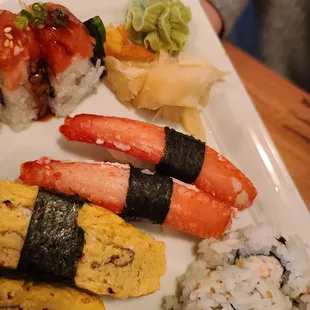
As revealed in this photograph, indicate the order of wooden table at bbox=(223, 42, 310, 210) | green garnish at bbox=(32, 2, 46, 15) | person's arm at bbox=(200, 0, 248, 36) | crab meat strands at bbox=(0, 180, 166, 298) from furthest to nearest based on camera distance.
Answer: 1. person's arm at bbox=(200, 0, 248, 36)
2. wooden table at bbox=(223, 42, 310, 210)
3. green garnish at bbox=(32, 2, 46, 15)
4. crab meat strands at bbox=(0, 180, 166, 298)

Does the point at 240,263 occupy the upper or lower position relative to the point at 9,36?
lower

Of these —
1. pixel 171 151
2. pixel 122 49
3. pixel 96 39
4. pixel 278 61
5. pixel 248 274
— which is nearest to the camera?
pixel 248 274

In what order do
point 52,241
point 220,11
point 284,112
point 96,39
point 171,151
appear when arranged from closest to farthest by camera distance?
point 52,241, point 171,151, point 96,39, point 284,112, point 220,11

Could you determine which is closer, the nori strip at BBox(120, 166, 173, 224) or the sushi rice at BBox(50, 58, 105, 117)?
the nori strip at BBox(120, 166, 173, 224)

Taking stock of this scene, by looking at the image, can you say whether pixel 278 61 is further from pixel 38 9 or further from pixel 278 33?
pixel 38 9

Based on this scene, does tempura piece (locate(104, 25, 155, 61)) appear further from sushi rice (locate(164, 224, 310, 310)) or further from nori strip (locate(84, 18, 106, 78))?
sushi rice (locate(164, 224, 310, 310))

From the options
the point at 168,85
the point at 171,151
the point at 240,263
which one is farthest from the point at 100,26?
the point at 240,263

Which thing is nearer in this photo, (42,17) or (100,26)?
(42,17)

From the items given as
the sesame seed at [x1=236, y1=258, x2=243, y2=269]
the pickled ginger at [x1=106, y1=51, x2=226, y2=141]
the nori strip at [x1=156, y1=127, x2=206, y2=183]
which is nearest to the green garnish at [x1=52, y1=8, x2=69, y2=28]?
Result: the pickled ginger at [x1=106, y1=51, x2=226, y2=141]
